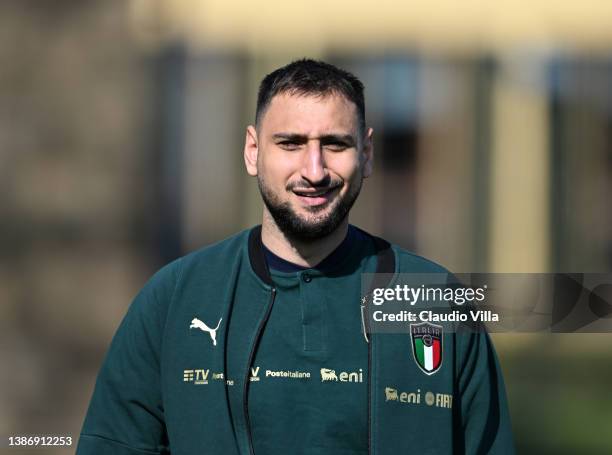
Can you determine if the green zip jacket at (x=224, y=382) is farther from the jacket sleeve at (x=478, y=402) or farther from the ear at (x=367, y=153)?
the ear at (x=367, y=153)

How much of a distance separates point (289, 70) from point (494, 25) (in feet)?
7.63

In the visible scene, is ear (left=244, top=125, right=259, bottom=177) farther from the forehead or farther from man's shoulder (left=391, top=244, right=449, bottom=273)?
man's shoulder (left=391, top=244, right=449, bottom=273)

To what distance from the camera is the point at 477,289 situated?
4.01 metres

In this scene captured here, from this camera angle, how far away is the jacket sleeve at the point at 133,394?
2.22 meters

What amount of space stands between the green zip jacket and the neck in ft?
0.17

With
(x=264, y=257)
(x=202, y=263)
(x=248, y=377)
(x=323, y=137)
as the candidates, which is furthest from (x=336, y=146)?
(x=248, y=377)

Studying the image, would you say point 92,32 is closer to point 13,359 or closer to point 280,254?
point 13,359

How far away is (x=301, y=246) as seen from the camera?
227 cm

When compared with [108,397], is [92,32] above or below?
above

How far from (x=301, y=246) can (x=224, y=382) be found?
358 mm

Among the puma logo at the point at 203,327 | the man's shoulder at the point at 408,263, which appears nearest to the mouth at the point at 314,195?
the man's shoulder at the point at 408,263

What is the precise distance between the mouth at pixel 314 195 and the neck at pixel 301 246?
112 mm

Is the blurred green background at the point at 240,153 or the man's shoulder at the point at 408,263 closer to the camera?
the man's shoulder at the point at 408,263

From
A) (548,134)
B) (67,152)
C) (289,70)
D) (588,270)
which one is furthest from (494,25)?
(289,70)
